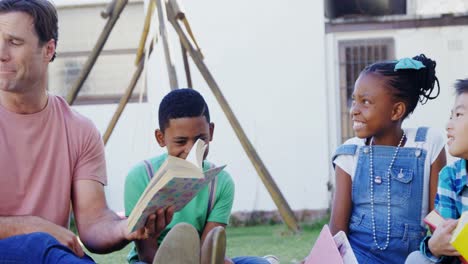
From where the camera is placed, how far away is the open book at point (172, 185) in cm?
223

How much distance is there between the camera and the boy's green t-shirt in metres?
2.96

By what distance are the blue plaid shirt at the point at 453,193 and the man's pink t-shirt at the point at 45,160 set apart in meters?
1.08

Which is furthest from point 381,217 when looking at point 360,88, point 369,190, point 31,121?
point 31,121

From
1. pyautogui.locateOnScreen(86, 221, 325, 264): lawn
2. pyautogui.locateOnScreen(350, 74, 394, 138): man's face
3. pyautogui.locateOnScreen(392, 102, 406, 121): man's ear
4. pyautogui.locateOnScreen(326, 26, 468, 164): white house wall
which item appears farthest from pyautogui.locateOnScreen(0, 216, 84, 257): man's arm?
pyautogui.locateOnScreen(326, 26, 468, 164): white house wall

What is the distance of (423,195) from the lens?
3012 mm

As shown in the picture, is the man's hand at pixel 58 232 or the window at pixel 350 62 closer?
the man's hand at pixel 58 232

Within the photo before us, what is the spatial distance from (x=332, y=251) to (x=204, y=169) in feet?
1.78

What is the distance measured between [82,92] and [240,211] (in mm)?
2036

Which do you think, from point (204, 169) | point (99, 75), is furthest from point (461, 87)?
point (99, 75)

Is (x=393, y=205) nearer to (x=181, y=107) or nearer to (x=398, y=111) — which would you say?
(x=398, y=111)

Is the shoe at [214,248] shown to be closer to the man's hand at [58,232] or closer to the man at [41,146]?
the man at [41,146]

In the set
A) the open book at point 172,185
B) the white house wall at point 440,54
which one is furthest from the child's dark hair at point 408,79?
the white house wall at point 440,54

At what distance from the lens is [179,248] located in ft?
7.63

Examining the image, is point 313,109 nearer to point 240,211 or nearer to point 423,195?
point 240,211
